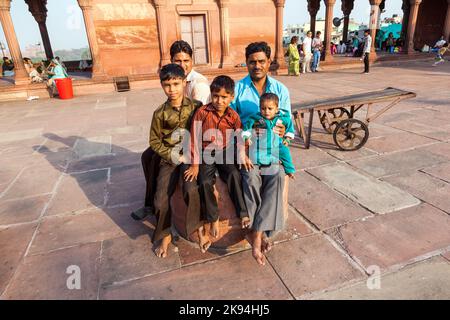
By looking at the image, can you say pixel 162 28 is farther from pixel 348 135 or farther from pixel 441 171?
pixel 441 171

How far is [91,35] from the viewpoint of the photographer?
12.0 meters

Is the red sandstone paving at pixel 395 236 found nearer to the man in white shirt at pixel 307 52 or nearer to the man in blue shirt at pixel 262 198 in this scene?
the man in blue shirt at pixel 262 198

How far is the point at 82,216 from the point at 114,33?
11194 millimetres

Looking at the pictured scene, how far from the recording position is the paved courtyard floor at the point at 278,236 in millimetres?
2285

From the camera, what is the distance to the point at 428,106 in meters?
7.29

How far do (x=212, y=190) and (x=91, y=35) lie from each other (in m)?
12.1

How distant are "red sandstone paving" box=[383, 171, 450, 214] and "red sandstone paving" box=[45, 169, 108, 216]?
12.1 ft

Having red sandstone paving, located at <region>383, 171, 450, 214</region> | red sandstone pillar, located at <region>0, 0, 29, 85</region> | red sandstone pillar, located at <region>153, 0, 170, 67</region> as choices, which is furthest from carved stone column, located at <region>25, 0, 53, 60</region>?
red sandstone paving, located at <region>383, 171, 450, 214</region>

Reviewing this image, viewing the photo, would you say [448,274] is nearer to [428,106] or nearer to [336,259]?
[336,259]

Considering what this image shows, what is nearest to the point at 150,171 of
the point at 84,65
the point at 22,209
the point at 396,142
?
the point at 22,209

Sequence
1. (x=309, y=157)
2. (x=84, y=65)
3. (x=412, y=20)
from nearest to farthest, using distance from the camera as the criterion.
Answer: (x=309, y=157), (x=412, y=20), (x=84, y=65)

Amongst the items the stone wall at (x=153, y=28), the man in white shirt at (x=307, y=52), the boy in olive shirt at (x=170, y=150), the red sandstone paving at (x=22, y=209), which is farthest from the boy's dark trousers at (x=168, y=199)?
the man in white shirt at (x=307, y=52)

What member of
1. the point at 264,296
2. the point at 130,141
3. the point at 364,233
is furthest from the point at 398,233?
the point at 130,141
